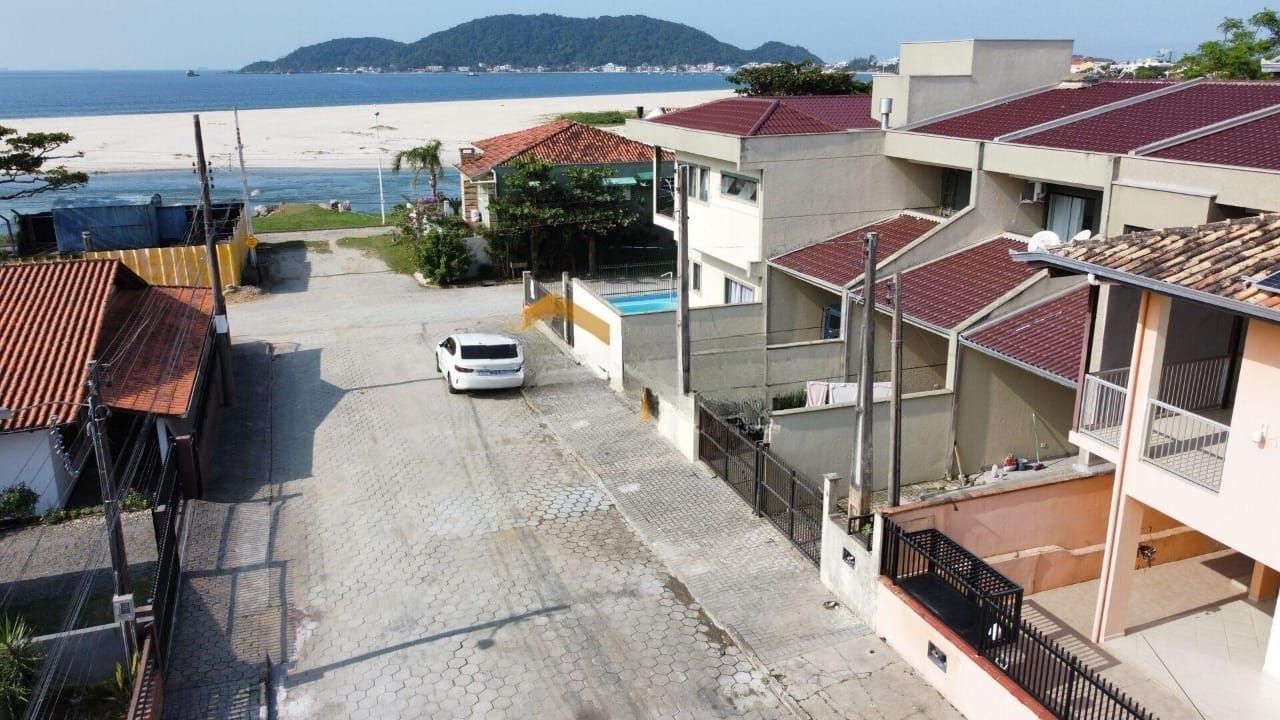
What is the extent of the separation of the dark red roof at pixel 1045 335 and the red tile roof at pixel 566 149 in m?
23.7

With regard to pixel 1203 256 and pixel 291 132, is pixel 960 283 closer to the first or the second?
pixel 1203 256

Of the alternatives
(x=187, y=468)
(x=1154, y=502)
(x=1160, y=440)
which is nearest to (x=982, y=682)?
(x=1154, y=502)

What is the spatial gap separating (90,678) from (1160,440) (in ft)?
44.9

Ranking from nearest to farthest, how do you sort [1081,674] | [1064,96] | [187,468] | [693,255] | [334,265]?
1. [1081,674]
2. [187,468]
3. [1064,96]
4. [693,255]
5. [334,265]

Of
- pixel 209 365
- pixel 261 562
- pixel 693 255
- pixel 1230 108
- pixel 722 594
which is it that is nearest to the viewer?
pixel 722 594

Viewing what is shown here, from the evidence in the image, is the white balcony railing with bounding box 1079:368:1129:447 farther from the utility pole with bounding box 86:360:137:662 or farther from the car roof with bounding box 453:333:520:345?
the car roof with bounding box 453:333:520:345

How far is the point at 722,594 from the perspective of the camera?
14.1 m

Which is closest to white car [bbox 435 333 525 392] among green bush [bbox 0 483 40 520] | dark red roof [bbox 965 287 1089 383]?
green bush [bbox 0 483 40 520]

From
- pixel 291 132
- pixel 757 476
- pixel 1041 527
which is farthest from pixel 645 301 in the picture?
pixel 291 132

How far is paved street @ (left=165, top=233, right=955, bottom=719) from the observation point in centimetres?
1198

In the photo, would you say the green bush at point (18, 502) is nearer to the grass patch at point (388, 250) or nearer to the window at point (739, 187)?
the window at point (739, 187)

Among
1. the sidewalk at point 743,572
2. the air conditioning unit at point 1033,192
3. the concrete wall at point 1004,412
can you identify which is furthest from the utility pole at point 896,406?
the air conditioning unit at point 1033,192

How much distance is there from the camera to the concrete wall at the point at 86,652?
11.8 meters

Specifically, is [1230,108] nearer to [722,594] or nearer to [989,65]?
[989,65]
